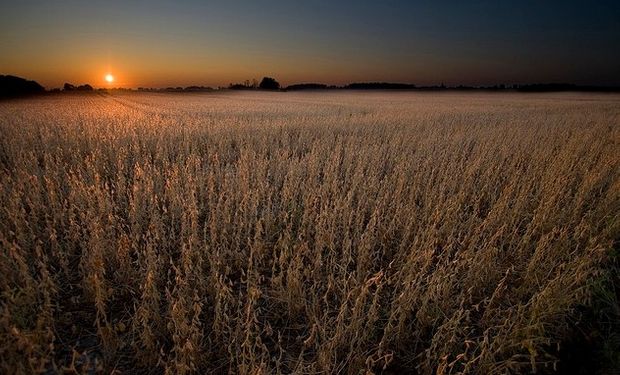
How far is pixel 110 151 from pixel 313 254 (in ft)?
18.1

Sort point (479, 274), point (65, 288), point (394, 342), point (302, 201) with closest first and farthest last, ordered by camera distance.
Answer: point (394, 342) → point (65, 288) → point (479, 274) → point (302, 201)

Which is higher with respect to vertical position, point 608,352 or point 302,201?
point 302,201

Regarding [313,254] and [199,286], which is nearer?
[199,286]

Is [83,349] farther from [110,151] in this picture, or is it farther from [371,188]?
[110,151]

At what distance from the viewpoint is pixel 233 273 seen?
11.1 ft

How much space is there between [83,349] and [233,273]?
4.35 feet

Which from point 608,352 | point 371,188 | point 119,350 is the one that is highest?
point 371,188

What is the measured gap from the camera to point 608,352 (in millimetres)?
2596

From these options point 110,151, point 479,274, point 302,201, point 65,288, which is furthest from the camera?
point 110,151

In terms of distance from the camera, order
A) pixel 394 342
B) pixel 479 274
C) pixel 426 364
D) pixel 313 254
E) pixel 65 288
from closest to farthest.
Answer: pixel 426 364
pixel 394 342
pixel 65 288
pixel 479 274
pixel 313 254

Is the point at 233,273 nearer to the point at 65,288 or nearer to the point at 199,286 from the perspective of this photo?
the point at 199,286

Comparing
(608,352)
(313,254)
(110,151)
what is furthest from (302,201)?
(110,151)

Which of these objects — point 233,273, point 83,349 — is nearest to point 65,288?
point 83,349

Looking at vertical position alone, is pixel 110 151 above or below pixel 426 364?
above
